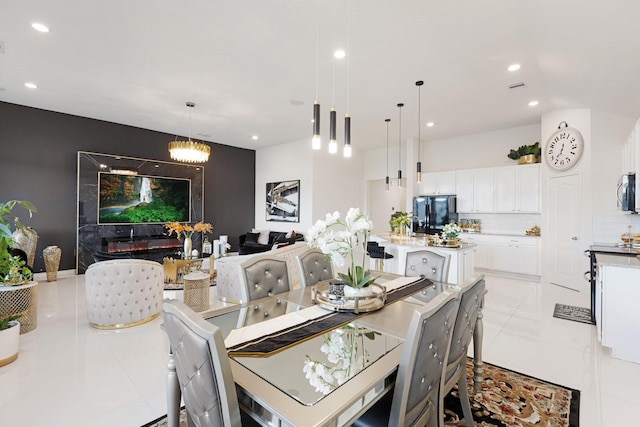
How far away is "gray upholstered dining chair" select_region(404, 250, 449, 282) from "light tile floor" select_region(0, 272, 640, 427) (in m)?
0.93

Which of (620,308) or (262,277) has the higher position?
(262,277)

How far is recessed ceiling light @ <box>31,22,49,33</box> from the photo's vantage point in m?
3.05

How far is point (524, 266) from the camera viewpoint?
5.94 meters

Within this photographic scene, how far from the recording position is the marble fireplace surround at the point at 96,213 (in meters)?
6.02

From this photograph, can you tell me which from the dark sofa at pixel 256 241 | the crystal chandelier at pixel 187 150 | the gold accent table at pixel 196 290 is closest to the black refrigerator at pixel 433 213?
the dark sofa at pixel 256 241

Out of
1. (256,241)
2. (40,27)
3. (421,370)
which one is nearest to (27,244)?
(40,27)

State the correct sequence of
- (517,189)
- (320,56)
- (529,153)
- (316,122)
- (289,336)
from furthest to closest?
(517,189) < (529,153) < (320,56) < (316,122) < (289,336)

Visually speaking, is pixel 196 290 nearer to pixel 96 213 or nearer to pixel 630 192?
pixel 96 213

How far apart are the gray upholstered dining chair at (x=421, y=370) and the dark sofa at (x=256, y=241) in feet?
17.6

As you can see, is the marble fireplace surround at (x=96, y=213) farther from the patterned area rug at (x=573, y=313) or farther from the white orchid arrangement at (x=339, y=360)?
the patterned area rug at (x=573, y=313)

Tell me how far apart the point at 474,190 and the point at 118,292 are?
6873 mm

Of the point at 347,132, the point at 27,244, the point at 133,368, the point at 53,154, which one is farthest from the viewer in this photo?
the point at 53,154

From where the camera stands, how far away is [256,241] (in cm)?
801

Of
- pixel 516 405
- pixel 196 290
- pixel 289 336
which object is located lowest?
pixel 516 405
